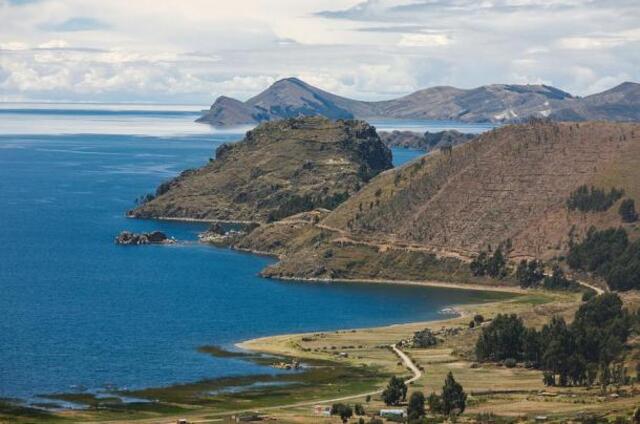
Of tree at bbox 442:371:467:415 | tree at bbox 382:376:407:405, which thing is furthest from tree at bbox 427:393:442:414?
→ tree at bbox 382:376:407:405

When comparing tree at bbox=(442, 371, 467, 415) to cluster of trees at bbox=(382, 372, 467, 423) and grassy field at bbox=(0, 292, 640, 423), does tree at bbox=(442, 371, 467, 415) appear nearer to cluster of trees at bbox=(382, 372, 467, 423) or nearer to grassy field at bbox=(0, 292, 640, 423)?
cluster of trees at bbox=(382, 372, 467, 423)

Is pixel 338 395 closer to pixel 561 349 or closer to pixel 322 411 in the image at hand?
pixel 322 411

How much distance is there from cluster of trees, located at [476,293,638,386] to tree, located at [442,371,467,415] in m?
26.9

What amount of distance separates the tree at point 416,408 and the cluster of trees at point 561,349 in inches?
1187

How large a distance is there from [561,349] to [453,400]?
34356 millimetres

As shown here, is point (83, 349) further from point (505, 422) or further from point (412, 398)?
point (505, 422)

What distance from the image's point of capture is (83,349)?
7800 inches

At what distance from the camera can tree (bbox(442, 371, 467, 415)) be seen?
15212 cm

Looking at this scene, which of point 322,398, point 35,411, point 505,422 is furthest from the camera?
point 322,398

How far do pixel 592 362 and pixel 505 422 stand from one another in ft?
149

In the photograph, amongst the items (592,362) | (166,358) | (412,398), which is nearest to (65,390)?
(166,358)

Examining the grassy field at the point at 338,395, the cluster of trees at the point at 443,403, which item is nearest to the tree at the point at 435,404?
the cluster of trees at the point at 443,403

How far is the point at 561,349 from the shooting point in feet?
598

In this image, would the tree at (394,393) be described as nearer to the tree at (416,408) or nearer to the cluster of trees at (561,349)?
the tree at (416,408)
